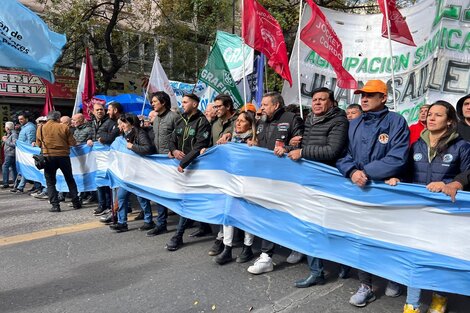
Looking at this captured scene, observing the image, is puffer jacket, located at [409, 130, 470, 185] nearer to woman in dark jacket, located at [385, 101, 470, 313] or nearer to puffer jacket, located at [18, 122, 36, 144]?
woman in dark jacket, located at [385, 101, 470, 313]

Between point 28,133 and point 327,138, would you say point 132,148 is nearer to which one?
point 327,138

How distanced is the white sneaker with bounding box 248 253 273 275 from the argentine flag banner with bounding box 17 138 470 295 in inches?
9.2

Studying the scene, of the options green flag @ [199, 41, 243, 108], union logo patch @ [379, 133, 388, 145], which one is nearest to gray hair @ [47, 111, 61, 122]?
green flag @ [199, 41, 243, 108]

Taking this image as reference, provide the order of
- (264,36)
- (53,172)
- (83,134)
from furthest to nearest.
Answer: (83,134) → (53,172) → (264,36)

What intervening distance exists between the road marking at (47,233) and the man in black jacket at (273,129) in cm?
300

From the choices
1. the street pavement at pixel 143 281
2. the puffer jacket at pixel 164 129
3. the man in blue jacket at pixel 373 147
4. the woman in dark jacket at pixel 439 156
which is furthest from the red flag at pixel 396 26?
the street pavement at pixel 143 281

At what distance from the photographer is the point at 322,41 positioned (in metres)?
5.63

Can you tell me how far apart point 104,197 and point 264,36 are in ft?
12.4

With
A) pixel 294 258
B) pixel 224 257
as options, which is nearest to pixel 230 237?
pixel 224 257

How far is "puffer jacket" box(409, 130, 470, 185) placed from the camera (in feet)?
9.87

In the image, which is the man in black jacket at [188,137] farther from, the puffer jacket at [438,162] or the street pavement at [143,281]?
the puffer jacket at [438,162]

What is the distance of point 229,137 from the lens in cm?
486

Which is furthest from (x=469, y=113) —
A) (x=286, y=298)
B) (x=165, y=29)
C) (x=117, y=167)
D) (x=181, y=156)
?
(x=165, y=29)

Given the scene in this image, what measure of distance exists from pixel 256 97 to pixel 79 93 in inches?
199
